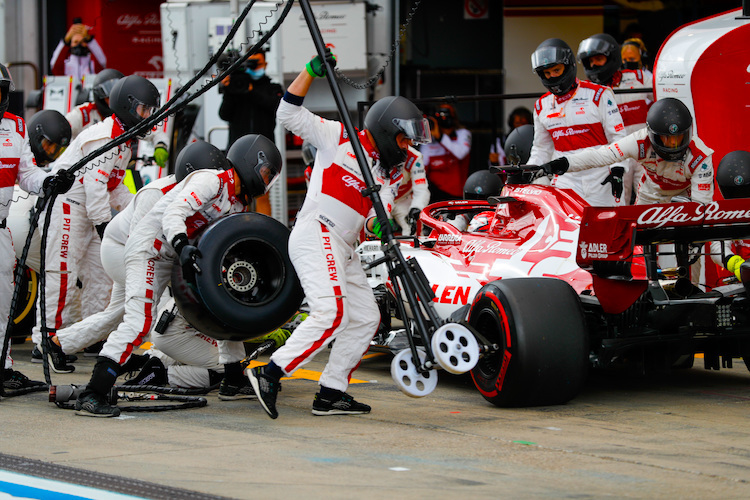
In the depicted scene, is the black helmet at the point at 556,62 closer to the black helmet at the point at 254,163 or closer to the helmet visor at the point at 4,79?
the black helmet at the point at 254,163

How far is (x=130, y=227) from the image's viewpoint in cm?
746

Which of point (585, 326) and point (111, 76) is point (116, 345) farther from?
point (111, 76)

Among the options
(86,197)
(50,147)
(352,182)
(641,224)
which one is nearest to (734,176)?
(641,224)

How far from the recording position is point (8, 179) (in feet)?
23.5

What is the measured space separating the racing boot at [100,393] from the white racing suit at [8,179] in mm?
1013

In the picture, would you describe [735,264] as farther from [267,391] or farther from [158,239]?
[158,239]

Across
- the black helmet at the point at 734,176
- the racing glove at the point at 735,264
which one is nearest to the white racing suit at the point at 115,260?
the racing glove at the point at 735,264

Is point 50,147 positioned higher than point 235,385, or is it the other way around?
point 50,147

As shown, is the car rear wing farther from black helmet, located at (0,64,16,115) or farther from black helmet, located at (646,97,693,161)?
black helmet, located at (0,64,16,115)

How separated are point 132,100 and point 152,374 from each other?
2399 mm

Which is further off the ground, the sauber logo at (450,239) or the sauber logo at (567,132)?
the sauber logo at (567,132)

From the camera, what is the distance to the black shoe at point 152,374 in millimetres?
7258

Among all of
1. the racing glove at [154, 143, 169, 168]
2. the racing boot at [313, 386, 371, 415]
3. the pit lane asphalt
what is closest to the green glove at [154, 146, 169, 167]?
the racing glove at [154, 143, 169, 168]

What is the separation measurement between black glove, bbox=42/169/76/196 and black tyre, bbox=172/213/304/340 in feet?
2.90
